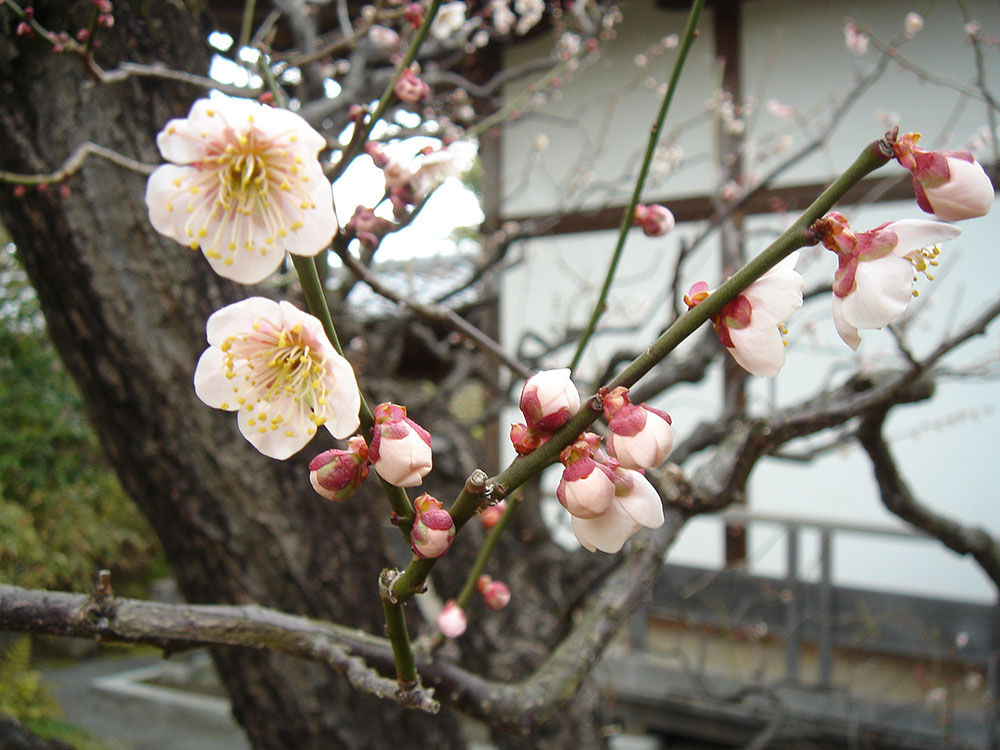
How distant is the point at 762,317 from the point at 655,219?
434 millimetres

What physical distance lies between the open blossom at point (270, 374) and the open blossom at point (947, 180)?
1.04ft

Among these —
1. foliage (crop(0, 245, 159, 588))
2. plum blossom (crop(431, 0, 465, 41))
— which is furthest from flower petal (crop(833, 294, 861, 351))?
foliage (crop(0, 245, 159, 588))

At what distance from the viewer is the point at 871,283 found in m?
0.37

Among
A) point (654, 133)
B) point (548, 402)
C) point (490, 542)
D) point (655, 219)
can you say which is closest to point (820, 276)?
point (655, 219)

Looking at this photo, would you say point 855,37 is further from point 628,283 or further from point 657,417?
point 657,417

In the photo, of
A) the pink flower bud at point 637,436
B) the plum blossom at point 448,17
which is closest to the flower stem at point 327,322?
the pink flower bud at point 637,436

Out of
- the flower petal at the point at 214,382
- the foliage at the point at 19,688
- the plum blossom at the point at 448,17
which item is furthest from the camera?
the foliage at the point at 19,688

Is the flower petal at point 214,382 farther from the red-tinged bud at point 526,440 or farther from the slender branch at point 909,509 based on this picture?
the slender branch at point 909,509

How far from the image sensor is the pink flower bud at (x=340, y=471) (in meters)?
0.40

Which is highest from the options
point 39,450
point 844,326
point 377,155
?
point 377,155

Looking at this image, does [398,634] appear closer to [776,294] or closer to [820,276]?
[776,294]

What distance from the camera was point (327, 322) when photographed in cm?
36

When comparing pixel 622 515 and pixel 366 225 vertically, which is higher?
pixel 366 225

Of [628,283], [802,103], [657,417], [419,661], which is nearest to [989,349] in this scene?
[802,103]
